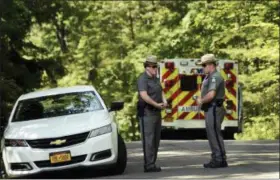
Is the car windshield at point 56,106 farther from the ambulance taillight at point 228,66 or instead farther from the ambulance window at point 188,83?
the ambulance taillight at point 228,66

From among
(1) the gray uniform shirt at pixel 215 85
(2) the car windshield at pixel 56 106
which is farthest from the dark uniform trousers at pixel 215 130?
(2) the car windshield at pixel 56 106

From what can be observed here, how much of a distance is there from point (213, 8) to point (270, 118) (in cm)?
624

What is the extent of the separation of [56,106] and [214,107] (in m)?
2.80

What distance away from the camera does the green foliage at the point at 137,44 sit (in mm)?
20562

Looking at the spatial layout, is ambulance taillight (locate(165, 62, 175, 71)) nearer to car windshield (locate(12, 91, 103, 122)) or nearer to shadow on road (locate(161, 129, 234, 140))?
shadow on road (locate(161, 129, 234, 140))

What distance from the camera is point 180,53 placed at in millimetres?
30125

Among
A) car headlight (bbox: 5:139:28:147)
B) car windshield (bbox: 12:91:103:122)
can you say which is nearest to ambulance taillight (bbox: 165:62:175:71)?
car windshield (bbox: 12:91:103:122)

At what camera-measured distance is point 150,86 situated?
31.9ft

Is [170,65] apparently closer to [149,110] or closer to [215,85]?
[215,85]

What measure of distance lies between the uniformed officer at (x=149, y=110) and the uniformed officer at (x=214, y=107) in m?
0.78

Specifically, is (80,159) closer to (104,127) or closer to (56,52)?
(104,127)

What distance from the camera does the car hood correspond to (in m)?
9.09

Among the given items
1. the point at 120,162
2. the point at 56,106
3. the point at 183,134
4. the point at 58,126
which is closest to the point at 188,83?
the point at 183,134

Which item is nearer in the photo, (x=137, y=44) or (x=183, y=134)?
(x=183, y=134)
